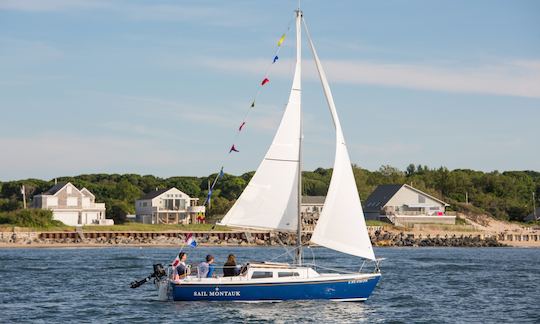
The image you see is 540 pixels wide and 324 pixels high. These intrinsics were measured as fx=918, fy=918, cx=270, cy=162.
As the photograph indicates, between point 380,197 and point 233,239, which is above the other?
point 380,197

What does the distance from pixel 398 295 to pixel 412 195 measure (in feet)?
270

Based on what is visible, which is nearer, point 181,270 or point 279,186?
point 279,186

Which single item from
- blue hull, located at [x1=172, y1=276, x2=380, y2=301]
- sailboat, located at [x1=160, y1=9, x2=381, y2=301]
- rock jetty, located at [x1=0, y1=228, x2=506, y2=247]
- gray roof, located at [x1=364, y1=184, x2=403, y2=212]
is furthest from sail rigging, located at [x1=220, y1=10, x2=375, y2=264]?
gray roof, located at [x1=364, y1=184, x2=403, y2=212]

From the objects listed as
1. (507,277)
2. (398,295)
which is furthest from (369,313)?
(507,277)

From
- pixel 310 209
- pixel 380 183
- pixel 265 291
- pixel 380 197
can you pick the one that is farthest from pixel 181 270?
pixel 380 183

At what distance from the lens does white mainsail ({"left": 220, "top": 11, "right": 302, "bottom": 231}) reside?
1353 inches

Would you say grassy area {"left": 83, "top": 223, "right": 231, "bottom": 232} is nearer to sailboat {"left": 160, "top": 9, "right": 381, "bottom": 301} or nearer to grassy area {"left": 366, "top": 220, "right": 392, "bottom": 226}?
grassy area {"left": 366, "top": 220, "right": 392, "bottom": 226}

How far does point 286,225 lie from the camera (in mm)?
34375

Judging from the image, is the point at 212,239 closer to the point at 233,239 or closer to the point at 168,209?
the point at 233,239

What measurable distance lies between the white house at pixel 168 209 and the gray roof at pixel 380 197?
23058mm

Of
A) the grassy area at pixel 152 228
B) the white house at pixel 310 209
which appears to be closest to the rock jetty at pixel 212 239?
the grassy area at pixel 152 228

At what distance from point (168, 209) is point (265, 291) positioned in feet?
290

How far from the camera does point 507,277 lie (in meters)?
52.7

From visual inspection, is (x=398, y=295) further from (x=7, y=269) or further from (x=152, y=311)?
(x=7, y=269)
